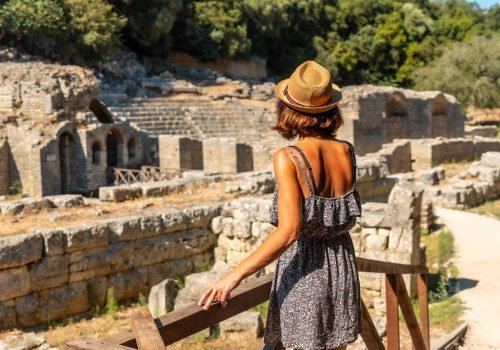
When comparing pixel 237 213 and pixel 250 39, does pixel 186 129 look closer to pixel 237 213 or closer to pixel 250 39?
pixel 237 213

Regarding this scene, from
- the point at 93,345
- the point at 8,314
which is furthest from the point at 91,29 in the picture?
the point at 93,345

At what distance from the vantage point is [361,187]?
12312mm

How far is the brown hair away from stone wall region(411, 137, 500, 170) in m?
20.4

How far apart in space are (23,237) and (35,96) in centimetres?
1424

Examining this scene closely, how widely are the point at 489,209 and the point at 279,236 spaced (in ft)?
48.5

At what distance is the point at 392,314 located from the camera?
3809mm

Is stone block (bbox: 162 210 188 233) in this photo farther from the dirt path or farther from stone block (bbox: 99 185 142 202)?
the dirt path

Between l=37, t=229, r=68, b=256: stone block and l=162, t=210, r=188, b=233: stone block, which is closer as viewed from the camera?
l=37, t=229, r=68, b=256: stone block

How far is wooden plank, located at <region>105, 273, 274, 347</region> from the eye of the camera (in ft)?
7.51

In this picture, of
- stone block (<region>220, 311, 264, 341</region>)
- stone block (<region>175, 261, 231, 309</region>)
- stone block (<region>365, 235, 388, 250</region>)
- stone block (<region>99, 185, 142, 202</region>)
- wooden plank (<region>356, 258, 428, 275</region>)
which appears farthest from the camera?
stone block (<region>99, 185, 142, 202</region>)

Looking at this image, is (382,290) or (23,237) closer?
(23,237)

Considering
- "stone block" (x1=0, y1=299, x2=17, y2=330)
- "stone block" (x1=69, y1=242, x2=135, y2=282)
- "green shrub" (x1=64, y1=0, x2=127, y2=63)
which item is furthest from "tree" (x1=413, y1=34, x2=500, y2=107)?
"stone block" (x1=0, y1=299, x2=17, y2=330)

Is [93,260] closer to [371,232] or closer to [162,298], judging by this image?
[162,298]

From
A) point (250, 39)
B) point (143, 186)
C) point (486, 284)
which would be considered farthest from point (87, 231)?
point (250, 39)
